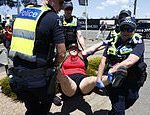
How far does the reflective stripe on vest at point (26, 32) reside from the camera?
3723 mm

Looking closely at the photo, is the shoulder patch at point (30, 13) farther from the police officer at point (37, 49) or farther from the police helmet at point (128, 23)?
the police helmet at point (128, 23)

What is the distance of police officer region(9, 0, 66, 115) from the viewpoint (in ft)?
12.2

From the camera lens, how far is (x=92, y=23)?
48.0 meters

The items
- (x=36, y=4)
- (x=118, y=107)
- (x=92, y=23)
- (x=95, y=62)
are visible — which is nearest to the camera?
(x=36, y=4)

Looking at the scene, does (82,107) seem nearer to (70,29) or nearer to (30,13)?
(70,29)

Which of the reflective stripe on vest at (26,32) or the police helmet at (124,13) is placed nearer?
the reflective stripe on vest at (26,32)

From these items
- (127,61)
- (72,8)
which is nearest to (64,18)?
(72,8)

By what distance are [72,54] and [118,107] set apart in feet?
5.57

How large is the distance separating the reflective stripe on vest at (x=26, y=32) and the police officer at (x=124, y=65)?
1308 millimetres

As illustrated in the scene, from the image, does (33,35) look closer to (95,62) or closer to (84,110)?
(84,110)

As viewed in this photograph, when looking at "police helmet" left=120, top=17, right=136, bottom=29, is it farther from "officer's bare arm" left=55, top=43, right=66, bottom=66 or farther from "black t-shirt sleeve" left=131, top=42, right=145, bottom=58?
"officer's bare arm" left=55, top=43, right=66, bottom=66

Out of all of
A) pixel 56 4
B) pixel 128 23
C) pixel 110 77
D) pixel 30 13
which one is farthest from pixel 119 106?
pixel 30 13

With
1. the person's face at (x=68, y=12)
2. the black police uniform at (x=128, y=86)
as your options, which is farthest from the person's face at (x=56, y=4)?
the person's face at (x=68, y=12)

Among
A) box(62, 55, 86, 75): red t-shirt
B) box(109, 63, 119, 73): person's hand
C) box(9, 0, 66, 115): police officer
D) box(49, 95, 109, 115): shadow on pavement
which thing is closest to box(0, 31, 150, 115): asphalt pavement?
box(49, 95, 109, 115): shadow on pavement
